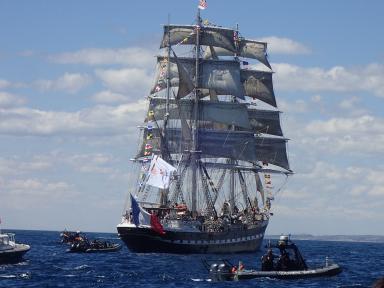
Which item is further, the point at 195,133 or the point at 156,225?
the point at 195,133

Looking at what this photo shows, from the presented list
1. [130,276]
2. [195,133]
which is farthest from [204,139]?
[130,276]

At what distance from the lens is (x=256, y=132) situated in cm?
12675

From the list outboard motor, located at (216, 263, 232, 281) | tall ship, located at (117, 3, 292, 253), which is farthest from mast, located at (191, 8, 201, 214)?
outboard motor, located at (216, 263, 232, 281)

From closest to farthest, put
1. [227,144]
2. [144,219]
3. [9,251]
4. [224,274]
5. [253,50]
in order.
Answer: [224,274]
[9,251]
[144,219]
[227,144]
[253,50]

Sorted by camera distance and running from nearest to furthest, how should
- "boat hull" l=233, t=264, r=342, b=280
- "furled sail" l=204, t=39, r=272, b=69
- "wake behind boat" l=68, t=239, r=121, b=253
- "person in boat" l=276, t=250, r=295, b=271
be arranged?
"boat hull" l=233, t=264, r=342, b=280 < "person in boat" l=276, t=250, r=295, b=271 < "wake behind boat" l=68, t=239, r=121, b=253 < "furled sail" l=204, t=39, r=272, b=69

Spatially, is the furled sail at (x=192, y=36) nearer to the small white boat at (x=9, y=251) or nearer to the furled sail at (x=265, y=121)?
the furled sail at (x=265, y=121)

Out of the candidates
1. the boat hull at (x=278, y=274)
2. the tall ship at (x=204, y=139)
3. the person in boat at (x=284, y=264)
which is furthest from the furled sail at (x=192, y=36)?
the boat hull at (x=278, y=274)

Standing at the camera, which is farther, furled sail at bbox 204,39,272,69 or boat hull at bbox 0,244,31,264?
furled sail at bbox 204,39,272,69

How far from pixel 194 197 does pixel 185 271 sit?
39918 millimetres

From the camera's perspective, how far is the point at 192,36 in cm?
11619

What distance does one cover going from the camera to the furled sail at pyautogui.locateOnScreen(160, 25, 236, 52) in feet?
378

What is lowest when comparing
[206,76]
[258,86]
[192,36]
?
[206,76]

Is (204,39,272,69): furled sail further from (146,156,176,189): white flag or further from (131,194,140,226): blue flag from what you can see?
(131,194,140,226): blue flag

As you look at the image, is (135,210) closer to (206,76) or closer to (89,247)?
(89,247)
